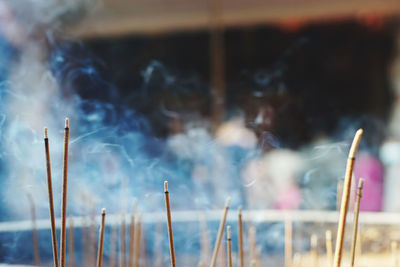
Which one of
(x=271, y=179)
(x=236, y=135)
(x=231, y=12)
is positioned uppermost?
(x=231, y=12)

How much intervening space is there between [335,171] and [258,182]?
27cm

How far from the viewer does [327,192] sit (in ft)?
5.70

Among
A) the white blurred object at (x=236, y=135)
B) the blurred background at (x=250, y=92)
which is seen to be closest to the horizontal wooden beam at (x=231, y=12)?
the blurred background at (x=250, y=92)

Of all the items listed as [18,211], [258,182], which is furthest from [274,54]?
[18,211]

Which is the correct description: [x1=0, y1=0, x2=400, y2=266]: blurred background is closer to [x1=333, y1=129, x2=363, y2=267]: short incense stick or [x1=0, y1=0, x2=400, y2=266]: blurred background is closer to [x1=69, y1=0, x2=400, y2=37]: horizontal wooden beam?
[x1=69, y1=0, x2=400, y2=37]: horizontal wooden beam

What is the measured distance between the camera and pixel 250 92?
1784mm

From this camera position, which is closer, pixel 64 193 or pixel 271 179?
pixel 64 193

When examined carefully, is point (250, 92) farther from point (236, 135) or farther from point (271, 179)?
point (271, 179)

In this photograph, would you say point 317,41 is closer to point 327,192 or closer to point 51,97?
point 327,192

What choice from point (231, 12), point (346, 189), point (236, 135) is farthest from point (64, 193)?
point (231, 12)

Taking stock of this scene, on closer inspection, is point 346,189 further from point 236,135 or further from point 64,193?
point 236,135

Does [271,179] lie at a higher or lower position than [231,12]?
lower

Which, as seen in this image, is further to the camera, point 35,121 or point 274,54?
point 274,54

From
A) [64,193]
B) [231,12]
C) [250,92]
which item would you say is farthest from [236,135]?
[64,193]
